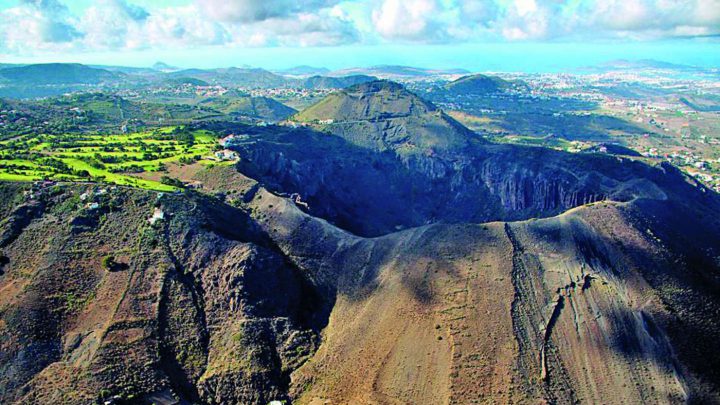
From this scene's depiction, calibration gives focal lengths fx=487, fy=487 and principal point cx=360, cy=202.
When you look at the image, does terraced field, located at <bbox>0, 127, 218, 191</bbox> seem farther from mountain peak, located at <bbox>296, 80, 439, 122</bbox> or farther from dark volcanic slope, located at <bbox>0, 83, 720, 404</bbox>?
mountain peak, located at <bbox>296, 80, 439, 122</bbox>

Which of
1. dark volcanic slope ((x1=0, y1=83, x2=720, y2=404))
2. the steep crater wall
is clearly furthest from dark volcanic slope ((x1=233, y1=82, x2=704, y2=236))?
dark volcanic slope ((x1=0, y1=83, x2=720, y2=404))

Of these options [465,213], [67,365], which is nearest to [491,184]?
[465,213]

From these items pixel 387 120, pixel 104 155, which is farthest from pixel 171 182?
Answer: pixel 387 120

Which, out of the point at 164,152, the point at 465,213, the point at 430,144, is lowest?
the point at 465,213

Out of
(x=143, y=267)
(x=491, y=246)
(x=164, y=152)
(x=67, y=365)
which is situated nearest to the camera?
(x=67, y=365)

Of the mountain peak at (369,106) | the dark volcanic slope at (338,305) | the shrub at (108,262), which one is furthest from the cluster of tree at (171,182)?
the mountain peak at (369,106)

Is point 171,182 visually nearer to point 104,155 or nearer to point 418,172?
point 104,155

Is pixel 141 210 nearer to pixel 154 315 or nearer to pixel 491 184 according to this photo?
pixel 154 315
